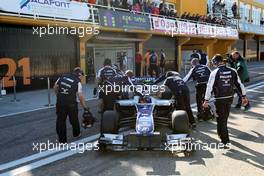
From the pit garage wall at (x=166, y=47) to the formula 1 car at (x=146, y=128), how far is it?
766 inches

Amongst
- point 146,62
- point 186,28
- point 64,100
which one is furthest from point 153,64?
point 64,100

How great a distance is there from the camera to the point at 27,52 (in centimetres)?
Result: 1812

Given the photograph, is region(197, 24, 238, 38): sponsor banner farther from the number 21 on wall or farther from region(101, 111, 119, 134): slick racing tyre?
region(101, 111, 119, 134): slick racing tyre

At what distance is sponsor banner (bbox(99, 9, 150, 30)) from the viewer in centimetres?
2066

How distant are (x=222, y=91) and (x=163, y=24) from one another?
18859mm

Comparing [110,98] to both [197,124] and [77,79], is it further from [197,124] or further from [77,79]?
[197,124]

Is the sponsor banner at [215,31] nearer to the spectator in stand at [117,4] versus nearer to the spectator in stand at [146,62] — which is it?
the spectator in stand at [146,62]

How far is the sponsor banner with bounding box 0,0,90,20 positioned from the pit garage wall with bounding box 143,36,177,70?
896 centimetres

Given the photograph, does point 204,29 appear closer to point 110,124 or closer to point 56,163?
point 110,124

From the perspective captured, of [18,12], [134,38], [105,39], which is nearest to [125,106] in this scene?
[18,12]

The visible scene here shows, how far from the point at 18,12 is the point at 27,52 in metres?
2.81

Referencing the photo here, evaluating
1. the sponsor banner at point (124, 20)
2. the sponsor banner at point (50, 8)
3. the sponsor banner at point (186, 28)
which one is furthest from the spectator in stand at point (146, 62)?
the sponsor banner at point (50, 8)

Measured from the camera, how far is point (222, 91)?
25.0 ft

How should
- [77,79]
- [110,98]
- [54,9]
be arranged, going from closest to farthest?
[77,79], [110,98], [54,9]
